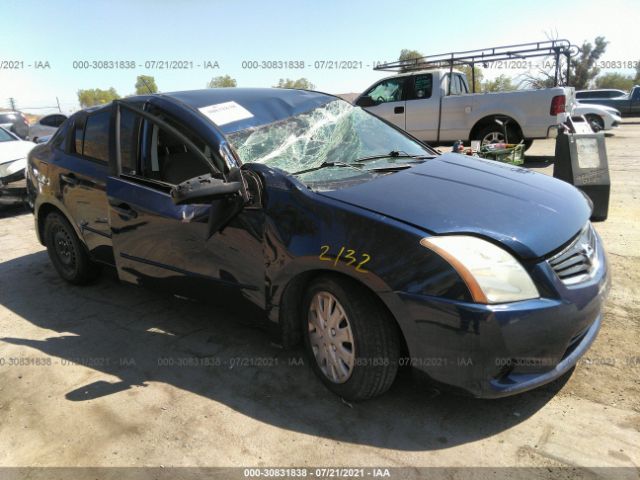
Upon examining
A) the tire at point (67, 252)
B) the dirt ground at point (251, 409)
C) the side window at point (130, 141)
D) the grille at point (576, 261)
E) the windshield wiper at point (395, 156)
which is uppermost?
the side window at point (130, 141)

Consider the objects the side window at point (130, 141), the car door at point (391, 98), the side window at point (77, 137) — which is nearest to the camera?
the side window at point (130, 141)

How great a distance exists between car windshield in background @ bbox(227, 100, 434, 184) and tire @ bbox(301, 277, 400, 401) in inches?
27.0

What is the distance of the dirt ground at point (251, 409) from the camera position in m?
2.30

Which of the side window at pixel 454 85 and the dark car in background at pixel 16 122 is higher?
the side window at pixel 454 85

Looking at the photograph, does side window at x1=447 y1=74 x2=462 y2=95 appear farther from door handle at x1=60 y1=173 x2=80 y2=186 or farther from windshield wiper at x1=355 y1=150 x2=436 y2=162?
door handle at x1=60 y1=173 x2=80 y2=186

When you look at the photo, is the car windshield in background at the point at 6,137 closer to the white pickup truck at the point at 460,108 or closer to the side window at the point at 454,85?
the white pickup truck at the point at 460,108

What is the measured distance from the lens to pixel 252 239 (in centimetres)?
278

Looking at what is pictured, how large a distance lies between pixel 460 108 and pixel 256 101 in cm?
741

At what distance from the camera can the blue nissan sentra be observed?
2158 mm

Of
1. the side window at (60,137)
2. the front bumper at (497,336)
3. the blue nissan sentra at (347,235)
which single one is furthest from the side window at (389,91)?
the front bumper at (497,336)

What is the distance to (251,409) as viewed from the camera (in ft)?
8.88

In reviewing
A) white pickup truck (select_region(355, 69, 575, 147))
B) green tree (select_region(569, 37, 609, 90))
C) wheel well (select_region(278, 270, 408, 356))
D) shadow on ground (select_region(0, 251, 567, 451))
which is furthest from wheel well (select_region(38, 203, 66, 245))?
green tree (select_region(569, 37, 609, 90))

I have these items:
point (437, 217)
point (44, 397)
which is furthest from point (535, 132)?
point (44, 397)

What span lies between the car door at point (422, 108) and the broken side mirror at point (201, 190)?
8192 millimetres
